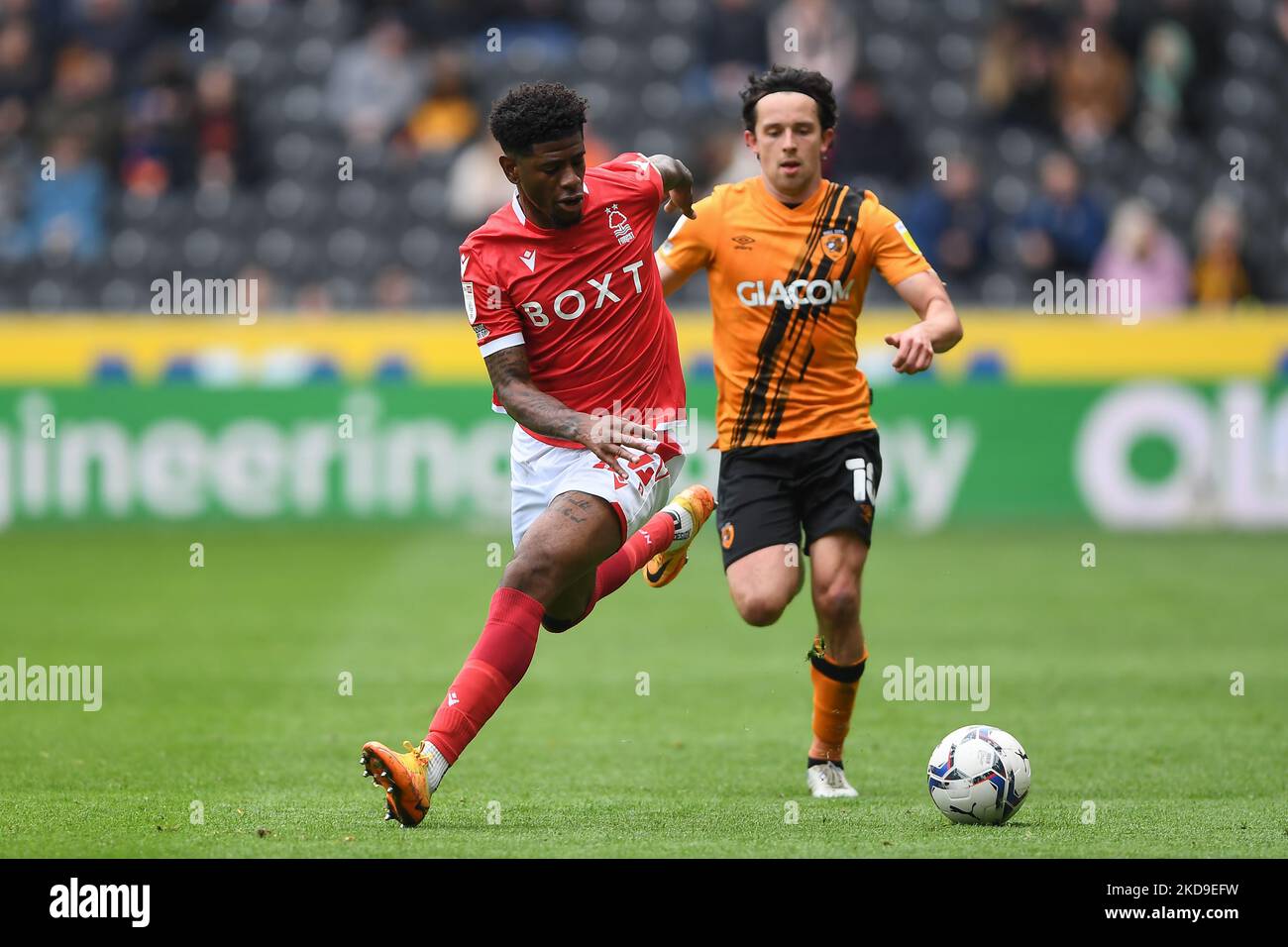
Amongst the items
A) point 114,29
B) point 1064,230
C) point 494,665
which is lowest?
point 494,665

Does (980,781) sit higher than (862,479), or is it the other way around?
(862,479)

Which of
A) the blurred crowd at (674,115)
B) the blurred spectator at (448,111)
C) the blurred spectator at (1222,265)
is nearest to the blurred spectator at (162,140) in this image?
the blurred crowd at (674,115)

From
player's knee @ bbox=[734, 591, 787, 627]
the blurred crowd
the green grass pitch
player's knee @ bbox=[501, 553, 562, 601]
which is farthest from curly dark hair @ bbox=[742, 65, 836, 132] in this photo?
the blurred crowd

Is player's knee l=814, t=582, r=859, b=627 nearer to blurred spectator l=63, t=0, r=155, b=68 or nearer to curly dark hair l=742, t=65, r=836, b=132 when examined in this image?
curly dark hair l=742, t=65, r=836, b=132

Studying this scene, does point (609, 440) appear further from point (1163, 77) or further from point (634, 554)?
point (1163, 77)

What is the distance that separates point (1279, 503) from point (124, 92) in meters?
12.5

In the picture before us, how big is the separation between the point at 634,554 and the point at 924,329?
1.77 metres

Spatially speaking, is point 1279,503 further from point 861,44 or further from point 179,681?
point 179,681

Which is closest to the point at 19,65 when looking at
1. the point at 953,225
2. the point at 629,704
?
the point at 953,225

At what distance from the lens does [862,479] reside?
283 inches

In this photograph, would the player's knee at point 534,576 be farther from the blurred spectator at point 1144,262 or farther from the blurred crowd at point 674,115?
the blurred spectator at point 1144,262

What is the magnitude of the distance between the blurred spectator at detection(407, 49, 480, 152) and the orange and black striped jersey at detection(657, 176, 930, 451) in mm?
12757

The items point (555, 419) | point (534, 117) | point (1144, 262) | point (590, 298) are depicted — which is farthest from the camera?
point (1144, 262)

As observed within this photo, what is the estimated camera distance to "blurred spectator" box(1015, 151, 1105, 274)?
18.1 metres
